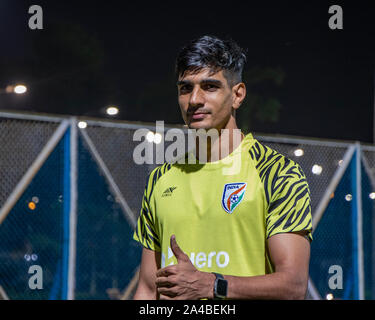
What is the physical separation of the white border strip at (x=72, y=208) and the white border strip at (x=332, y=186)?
9.42 ft

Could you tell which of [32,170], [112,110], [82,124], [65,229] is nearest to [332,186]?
[82,124]

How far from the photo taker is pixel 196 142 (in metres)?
2.70

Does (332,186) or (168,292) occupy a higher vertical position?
(332,186)

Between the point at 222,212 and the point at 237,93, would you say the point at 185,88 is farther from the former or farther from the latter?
the point at 222,212

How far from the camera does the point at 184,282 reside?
2148mm

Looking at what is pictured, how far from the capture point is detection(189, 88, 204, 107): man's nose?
8.19 feet

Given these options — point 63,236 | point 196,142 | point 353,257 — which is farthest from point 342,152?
point 196,142

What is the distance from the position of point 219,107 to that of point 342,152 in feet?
16.6

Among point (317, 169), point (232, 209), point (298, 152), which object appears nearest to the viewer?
point (232, 209)

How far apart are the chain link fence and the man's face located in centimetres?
348

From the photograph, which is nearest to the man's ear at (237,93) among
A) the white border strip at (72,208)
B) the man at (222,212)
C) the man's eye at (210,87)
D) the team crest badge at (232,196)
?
the man at (222,212)

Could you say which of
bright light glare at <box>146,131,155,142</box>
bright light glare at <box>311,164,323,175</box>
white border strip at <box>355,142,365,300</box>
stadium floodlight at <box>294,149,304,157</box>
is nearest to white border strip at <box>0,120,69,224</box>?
bright light glare at <box>146,131,155,142</box>

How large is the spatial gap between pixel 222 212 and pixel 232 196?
0.08 metres

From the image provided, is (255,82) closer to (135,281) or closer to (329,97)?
(329,97)
